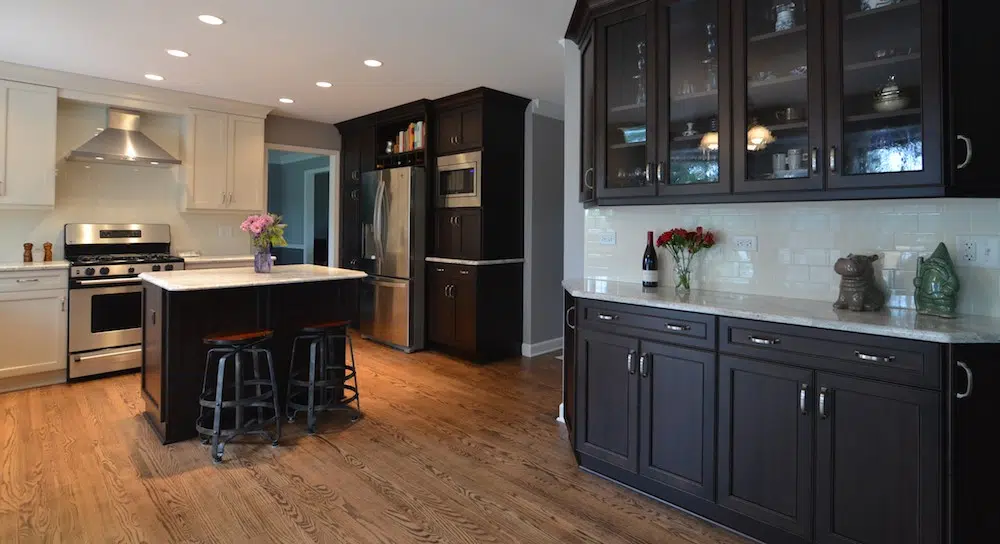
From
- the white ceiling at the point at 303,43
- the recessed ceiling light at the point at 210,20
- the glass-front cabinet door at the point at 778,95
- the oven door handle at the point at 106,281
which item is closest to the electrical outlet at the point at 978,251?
the glass-front cabinet door at the point at 778,95

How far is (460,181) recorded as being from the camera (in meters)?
5.25

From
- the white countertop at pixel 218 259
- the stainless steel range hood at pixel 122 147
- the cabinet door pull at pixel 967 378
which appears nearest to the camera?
the cabinet door pull at pixel 967 378

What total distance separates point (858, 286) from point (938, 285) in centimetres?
25

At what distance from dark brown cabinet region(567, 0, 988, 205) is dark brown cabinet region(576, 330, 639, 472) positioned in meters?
0.77

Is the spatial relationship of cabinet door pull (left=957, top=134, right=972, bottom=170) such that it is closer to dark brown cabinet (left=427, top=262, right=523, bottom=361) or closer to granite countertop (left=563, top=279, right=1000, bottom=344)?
granite countertop (left=563, top=279, right=1000, bottom=344)

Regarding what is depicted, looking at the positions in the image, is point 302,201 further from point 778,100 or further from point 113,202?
point 778,100

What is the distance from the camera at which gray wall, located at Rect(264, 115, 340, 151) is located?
6.11 m

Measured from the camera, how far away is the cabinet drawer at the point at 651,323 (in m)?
2.29

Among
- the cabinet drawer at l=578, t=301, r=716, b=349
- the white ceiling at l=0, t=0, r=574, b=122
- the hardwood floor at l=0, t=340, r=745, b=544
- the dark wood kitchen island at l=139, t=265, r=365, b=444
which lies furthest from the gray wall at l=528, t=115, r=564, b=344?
the cabinet drawer at l=578, t=301, r=716, b=349

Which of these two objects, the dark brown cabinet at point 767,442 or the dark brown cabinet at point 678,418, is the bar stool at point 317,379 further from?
the dark brown cabinet at point 767,442

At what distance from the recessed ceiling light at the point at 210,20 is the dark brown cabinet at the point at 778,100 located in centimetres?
218

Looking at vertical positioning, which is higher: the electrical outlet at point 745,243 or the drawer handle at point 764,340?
the electrical outlet at point 745,243

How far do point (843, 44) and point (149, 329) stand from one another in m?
3.89

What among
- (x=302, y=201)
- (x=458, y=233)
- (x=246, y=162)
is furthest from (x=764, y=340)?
(x=302, y=201)
